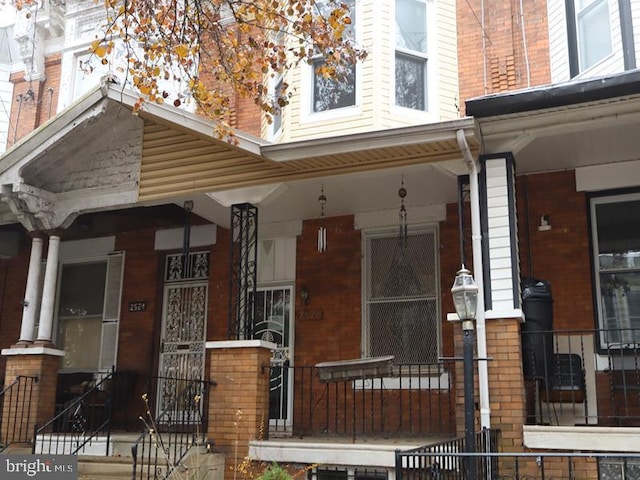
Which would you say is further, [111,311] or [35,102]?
[35,102]

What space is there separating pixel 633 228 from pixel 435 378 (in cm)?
323

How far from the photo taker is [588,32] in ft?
34.9

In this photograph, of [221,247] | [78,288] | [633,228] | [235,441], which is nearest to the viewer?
[235,441]

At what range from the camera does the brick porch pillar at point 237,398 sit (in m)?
8.51

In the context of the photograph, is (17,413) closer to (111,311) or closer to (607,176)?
(111,311)

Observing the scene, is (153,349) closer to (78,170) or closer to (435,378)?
(78,170)

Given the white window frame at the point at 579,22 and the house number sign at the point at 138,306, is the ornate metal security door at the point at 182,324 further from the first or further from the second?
the white window frame at the point at 579,22

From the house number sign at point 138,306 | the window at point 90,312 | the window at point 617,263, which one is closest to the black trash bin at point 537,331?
the window at point 617,263

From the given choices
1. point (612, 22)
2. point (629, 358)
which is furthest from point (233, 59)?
point (629, 358)

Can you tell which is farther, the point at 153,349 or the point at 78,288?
the point at 78,288

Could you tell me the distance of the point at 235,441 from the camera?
335 inches

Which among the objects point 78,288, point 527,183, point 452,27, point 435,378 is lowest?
point 435,378

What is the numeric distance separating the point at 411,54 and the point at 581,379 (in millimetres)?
5807

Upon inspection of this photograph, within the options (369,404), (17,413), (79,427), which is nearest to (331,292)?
(369,404)
